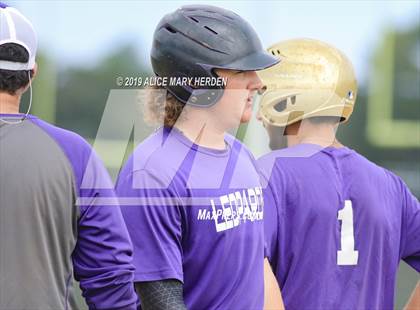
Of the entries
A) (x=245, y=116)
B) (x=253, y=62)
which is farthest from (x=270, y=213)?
(x=253, y=62)

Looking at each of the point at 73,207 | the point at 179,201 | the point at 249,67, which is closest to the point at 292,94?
the point at 249,67

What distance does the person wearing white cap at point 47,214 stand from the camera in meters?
2.02

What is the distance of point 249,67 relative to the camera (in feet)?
7.86

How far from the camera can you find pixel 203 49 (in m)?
2.39

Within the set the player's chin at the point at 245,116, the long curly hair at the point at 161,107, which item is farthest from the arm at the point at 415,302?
the long curly hair at the point at 161,107

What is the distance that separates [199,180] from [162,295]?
313 millimetres

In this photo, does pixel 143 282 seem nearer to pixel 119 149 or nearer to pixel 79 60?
pixel 119 149

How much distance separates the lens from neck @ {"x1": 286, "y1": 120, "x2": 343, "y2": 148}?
272 centimetres

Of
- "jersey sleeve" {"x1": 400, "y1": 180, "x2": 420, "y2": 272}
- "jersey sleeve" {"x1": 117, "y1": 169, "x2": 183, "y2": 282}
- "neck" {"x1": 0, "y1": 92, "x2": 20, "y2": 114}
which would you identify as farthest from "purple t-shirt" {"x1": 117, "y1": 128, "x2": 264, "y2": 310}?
"jersey sleeve" {"x1": 400, "y1": 180, "x2": 420, "y2": 272}

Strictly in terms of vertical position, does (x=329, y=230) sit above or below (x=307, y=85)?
below

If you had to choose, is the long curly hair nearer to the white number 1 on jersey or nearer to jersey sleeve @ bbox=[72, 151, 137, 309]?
jersey sleeve @ bbox=[72, 151, 137, 309]

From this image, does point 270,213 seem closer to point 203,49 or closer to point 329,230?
point 329,230

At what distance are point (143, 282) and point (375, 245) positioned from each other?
81 centimetres

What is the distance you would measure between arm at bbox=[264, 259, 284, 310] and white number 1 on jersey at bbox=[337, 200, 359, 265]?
237 mm
